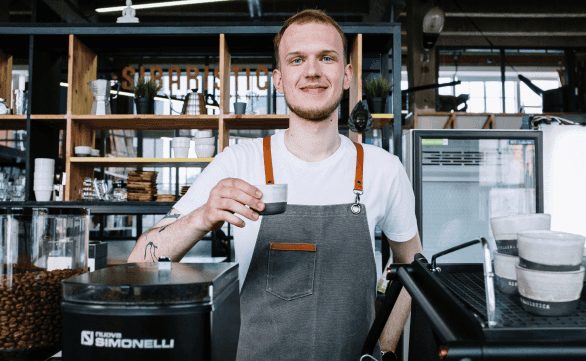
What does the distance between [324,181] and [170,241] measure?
51 centimetres

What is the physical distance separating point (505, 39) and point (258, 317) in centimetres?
1169

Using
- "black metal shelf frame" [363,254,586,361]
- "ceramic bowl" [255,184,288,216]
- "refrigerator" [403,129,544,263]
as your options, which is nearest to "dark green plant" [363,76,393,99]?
"refrigerator" [403,129,544,263]

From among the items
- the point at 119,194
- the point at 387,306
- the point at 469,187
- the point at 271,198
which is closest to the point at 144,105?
the point at 119,194

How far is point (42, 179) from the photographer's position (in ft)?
9.80

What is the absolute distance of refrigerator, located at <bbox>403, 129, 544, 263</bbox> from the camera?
2711 millimetres

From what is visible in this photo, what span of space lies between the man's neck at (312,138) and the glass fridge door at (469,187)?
5.16 feet

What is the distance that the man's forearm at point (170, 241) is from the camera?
1050mm

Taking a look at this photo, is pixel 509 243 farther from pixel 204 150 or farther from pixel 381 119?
pixel 204 150

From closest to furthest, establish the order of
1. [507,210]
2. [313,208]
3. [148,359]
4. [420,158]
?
[148,359]
[313,208]
[420,158]
[507,210]

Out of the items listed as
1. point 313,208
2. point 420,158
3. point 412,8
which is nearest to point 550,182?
point 420,158

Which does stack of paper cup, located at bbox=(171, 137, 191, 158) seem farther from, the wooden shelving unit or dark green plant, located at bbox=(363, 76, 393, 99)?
dark green plant, located at bbox=(363, 76, 393, 99)

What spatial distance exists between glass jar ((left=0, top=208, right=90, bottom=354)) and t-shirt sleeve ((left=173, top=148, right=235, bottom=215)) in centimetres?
36

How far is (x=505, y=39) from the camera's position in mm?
10641

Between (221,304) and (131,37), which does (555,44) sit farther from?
(221,304)
